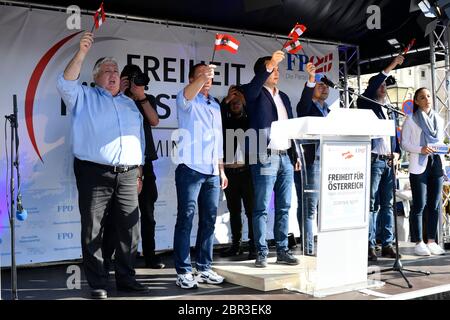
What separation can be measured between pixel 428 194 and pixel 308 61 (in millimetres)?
2347

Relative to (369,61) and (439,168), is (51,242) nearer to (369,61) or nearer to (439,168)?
(439,168)

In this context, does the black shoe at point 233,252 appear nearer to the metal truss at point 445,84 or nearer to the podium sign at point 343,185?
the podium sign at point 343,185

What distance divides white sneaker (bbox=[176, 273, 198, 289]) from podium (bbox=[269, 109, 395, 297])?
0.82m

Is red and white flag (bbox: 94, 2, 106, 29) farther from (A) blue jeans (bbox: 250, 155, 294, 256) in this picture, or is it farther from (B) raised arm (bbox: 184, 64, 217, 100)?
(A) blue jeans (bbox: 250, 155, 294, 256)

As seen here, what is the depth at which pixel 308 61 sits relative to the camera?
21.1ft

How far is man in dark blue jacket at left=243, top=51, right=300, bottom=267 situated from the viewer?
3943 millimetres

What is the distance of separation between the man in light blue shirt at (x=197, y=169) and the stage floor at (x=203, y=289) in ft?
0.67

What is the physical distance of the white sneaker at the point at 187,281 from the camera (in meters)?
3.69

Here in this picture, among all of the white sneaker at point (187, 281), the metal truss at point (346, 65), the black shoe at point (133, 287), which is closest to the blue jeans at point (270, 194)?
the white sneaker at point (187, 281)

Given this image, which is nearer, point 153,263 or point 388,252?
point 153,263

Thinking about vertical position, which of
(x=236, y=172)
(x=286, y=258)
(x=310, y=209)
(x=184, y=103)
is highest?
(x=184, y=103)

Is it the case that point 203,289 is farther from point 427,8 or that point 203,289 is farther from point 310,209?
point 427,8

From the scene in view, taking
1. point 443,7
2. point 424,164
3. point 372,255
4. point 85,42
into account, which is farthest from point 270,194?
point 443,7
